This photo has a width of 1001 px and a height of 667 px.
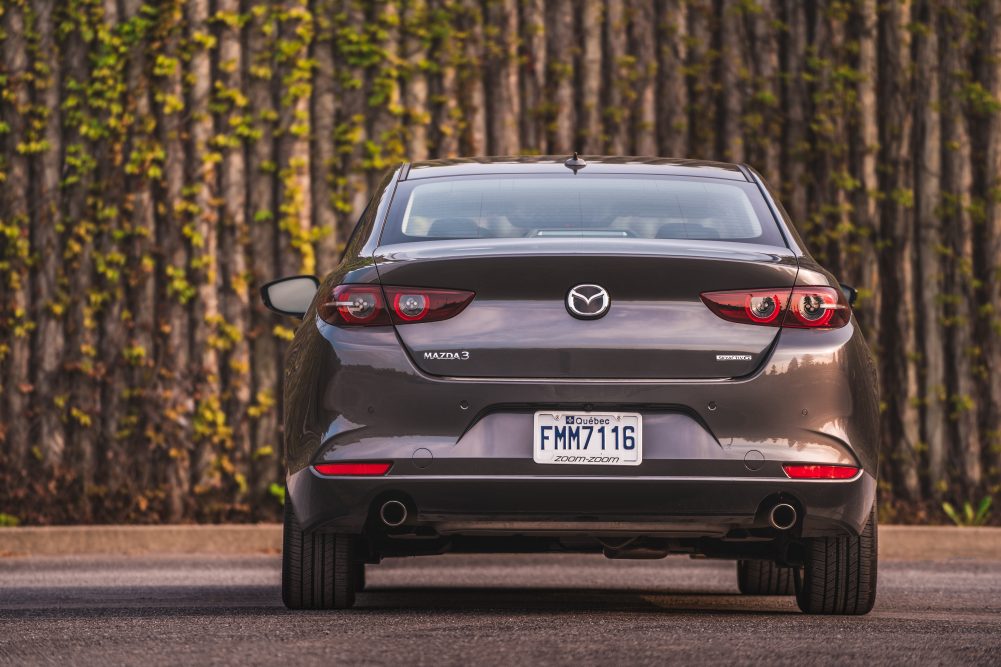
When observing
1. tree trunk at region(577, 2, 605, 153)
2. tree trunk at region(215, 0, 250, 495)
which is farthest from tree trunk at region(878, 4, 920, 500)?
tree trunk at region(215, 0, 250, 495)

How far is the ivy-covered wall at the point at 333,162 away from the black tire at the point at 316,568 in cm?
463

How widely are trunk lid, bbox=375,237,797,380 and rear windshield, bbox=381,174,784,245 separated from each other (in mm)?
427

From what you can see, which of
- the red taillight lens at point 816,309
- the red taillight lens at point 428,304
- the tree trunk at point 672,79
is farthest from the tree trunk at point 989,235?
the red taillight lens at point 428,304

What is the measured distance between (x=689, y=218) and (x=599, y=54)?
502cm

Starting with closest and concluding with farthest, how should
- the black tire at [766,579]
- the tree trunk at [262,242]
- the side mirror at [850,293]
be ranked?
the side mirror at [850,293] → the black tire at [766,579] → the tree trunk at [262,242]

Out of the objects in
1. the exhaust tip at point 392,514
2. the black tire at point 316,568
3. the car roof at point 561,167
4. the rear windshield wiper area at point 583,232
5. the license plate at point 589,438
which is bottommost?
the black tire at point 316,568

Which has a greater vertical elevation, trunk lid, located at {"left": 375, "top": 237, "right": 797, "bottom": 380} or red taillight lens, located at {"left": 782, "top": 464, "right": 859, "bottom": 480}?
trunk lid, located at {"left": 375, "top": 237, "right": 797, "bottom": 380}

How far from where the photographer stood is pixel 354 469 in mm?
5410

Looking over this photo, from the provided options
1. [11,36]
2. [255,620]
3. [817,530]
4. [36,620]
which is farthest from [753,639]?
[11,36]

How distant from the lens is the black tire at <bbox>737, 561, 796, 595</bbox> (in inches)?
285

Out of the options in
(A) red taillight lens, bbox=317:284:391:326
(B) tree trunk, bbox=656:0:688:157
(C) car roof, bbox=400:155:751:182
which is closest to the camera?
(A) red taillight lens, bbox=317:284:391:326

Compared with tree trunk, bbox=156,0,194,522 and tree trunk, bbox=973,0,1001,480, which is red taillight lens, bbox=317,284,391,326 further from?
tree trunk, bbox=973,0,1001,480

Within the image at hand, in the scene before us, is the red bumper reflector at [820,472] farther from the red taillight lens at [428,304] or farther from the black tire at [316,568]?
the black tire at [316,568]

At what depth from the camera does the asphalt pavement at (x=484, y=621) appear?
473 centimetres
